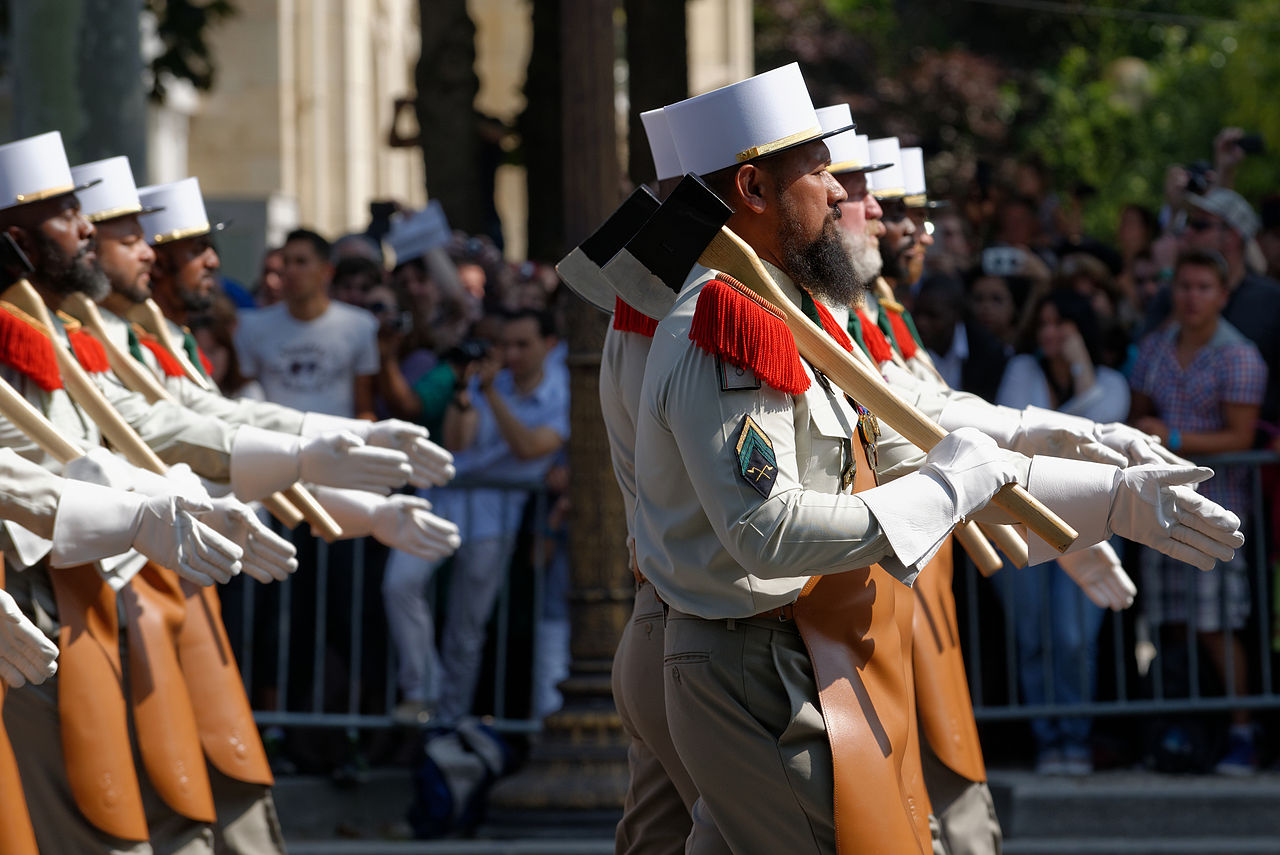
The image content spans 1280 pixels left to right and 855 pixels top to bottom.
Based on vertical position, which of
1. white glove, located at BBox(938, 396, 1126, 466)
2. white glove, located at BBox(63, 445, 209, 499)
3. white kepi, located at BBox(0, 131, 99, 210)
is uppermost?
white kepi, located at BBox(0, 131, 99, 210)

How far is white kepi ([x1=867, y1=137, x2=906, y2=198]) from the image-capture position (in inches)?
238

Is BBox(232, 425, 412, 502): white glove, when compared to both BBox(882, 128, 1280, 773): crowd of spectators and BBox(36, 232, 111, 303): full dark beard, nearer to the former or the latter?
BBox(36, 232, 111, 303): full dark beard

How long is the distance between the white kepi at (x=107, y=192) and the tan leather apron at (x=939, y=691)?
2716mm

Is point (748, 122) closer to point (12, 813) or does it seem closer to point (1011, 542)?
point (1011, 542)

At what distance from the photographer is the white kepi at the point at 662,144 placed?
4.49 meters

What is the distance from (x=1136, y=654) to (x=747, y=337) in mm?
4839

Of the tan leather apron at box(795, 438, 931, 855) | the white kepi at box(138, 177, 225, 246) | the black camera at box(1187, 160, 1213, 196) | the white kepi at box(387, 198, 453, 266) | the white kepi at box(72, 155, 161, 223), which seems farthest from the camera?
the white kepi at box(387, 198, 453, 266)

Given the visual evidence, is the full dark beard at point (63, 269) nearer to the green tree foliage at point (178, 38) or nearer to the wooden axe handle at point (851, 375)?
the wooden axe handle at point (851, 375)

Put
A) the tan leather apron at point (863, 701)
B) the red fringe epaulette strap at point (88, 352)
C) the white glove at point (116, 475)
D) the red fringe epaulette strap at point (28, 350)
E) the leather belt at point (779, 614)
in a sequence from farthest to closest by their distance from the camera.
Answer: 1. the red fringe epaulette strap at point (88, 352)
2. the red fringe epaulette strap at point (28, 350)
3. the white glove at point (116, 475)
4. the leather belt at point (779, 614)
5. the tan leather apron at point (863, 701)

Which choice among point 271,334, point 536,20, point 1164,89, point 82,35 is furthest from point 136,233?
point 1164,89

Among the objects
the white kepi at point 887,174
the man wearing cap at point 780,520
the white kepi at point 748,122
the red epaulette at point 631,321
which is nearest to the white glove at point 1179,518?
the man wearing cap at point 780,520

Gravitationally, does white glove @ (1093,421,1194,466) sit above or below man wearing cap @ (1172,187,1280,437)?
below

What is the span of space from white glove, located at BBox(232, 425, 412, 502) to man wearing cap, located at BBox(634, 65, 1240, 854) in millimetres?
1480

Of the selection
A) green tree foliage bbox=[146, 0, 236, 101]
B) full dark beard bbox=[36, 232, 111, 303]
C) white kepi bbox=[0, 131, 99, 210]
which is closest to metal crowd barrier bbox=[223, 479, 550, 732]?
full dark beard bbox=[36, 232, 111, 303]
